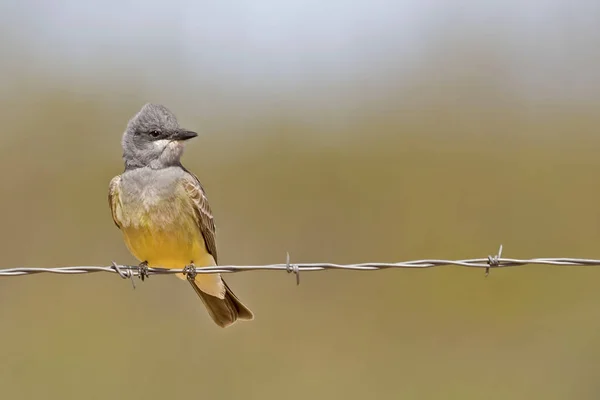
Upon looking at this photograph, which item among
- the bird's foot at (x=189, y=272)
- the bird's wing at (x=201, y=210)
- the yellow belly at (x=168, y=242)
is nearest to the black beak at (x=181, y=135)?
the bird's wing at (x=201, y=210)

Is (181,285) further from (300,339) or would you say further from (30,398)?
(30,398)

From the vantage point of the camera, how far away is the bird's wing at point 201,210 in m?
6.84

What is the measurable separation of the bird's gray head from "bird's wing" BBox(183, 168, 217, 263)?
0.20 m

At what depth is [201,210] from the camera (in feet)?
22.5

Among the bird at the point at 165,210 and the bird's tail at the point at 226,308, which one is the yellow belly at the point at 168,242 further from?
the bird's tail at the point at 226,308

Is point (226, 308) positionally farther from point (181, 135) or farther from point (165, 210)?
point (181, 135)

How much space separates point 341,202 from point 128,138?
24.8 feet

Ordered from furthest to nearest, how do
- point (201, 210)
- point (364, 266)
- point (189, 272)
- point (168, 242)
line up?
1. point (201, 210)
2. point (168, 242)
3. point (189, 272)
4. point (364, 266)

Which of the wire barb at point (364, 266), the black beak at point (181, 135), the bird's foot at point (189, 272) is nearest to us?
the wire barb at point (364, 266)

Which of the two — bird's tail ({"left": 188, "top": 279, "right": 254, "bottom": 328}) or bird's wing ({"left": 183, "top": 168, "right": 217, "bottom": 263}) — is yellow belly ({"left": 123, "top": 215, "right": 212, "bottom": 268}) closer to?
bird's wing ({"left": 183, "top": 168, "right": 217, "bottom": 263})

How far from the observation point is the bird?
→ 6688mm

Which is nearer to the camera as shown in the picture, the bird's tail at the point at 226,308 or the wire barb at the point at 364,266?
the wire barb at the point at 364,266

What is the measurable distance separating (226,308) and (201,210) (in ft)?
2.09

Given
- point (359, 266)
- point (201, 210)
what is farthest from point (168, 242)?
point (359, 266)
